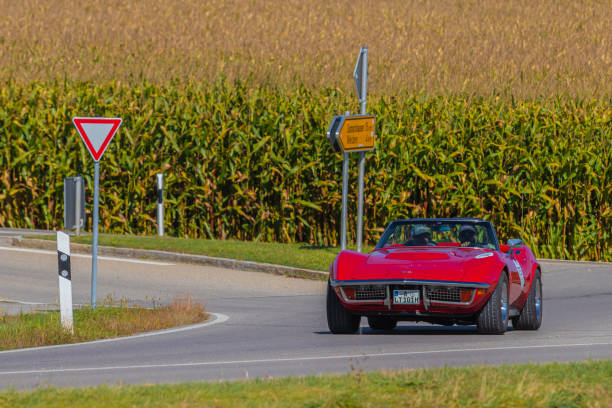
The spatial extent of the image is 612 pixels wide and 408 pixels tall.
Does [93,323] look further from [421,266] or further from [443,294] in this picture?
[443,294]

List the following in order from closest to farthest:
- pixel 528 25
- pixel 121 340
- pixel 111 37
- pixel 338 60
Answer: pixel 121 340 → pixel 338 60 → pixel 111 37 → pixel 528 25

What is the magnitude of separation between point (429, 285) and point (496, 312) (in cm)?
89

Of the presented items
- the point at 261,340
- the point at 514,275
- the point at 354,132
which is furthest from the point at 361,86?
the point at 261,340

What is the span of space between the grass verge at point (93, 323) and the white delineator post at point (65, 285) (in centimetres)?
11

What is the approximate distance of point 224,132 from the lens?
27.0m

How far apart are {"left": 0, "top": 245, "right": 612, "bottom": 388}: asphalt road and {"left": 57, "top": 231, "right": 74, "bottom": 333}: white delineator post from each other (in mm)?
824

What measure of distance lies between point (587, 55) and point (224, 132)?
2051cm

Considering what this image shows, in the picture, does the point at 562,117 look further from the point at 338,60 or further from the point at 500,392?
the point at 500,392

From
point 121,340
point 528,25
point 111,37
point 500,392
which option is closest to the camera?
point 500,392

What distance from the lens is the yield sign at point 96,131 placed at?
15.6 m

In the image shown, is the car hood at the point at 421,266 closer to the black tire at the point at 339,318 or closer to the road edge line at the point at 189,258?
the black tire at the point at 339,318

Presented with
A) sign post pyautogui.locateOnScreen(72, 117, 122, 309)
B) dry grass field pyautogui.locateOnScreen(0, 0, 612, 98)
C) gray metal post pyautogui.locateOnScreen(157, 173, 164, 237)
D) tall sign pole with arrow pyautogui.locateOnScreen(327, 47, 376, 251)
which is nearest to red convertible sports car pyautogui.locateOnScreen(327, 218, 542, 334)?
sign post pyautogui.locateOnScreen(72, 117, 122, 309)

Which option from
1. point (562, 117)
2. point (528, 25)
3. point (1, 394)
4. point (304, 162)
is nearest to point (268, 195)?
point (304, 162)

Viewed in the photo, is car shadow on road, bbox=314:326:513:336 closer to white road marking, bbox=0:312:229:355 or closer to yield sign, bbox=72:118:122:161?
white road marking, bbox=0:312:229:355
